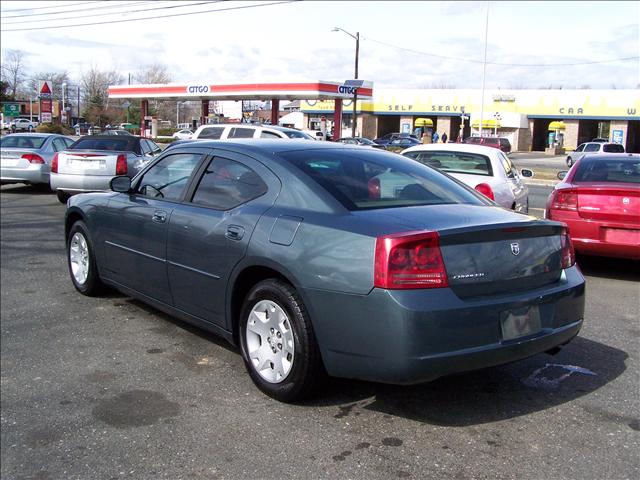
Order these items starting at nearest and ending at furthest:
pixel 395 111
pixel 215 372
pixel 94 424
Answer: pixel 94 424, pixel 215 372, pixel 395 111

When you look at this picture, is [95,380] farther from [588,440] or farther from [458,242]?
[588,440]

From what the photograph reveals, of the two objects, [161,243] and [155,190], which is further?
[155,190]

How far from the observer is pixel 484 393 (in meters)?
4.20

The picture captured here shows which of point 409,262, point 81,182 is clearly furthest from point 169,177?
point 81,182

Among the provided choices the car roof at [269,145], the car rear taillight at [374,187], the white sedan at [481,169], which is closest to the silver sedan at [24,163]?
the white sedan at [481,169]

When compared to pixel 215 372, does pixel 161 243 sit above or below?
above

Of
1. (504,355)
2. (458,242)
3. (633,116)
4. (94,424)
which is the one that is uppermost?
(633,116)

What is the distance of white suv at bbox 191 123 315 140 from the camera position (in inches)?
661

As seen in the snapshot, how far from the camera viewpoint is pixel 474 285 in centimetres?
355

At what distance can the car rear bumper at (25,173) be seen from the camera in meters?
15.3

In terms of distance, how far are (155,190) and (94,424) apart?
213cm

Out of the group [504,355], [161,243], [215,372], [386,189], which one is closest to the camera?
[504,355]

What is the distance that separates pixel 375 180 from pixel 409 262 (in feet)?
3.57

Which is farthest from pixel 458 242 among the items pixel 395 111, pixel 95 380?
pixel 395 111
